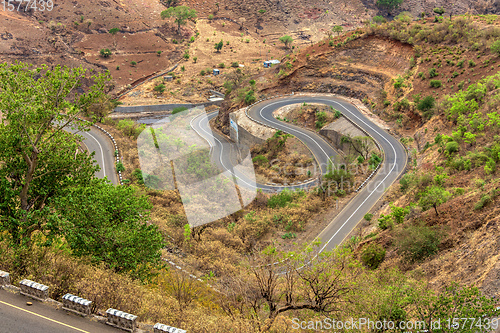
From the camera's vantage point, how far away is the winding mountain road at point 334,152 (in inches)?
1427

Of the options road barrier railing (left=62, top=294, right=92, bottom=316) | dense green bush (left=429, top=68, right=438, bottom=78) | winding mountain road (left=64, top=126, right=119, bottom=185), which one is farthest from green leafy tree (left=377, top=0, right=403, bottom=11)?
road barrier railing (left=62, top=294, right=92, bottom=316)

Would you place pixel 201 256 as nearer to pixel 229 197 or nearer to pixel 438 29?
pixel 229 197

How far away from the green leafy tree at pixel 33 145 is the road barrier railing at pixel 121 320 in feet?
19.7

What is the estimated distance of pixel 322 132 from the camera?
56.3 m

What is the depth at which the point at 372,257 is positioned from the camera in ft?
85.8

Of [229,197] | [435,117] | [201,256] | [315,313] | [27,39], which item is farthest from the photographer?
[27,39]

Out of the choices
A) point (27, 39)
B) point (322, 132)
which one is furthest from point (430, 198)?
point (27, 39)

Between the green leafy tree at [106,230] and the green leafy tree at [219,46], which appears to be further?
the green leafy tree at [219,46]

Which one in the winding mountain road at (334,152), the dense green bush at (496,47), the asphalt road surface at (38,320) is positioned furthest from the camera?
the dense green bush at (496,47)

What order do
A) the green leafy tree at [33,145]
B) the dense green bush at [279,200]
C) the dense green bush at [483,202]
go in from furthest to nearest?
the dense green bush at [279,200]
the dense green bush at [483,202]
the green leafy tree at [33,145]

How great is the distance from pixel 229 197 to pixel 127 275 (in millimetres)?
23439

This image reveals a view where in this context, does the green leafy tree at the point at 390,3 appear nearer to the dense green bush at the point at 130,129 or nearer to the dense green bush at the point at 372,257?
the dense green bush at the point at 130,129

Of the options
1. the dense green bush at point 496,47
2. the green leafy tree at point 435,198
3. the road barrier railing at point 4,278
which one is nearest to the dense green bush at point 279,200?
the green leafy tree at point 435,198

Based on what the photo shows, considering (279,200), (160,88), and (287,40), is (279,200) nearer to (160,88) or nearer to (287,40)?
(160,88)
